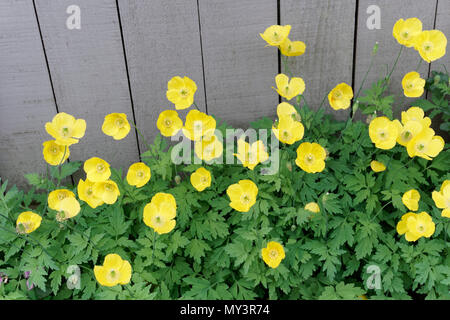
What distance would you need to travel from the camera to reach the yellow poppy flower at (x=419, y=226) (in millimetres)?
1395

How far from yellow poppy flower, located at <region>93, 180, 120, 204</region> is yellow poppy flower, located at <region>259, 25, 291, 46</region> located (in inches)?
30.7

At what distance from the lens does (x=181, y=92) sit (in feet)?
4.96

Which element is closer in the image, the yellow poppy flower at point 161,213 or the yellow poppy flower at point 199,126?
the yellow poppy flower at point 161,213

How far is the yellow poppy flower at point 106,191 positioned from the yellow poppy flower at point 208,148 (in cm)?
33

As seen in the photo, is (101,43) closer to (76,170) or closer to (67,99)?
(67,99)

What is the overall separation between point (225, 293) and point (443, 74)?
1.26 metres

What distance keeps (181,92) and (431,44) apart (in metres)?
0.93

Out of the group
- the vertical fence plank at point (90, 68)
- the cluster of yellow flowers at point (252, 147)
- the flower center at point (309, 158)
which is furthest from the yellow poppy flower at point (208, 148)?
the vertical fence plank at point (90, 68)

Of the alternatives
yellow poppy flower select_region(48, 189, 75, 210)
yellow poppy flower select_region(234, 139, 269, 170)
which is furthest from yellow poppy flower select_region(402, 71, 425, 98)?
yellow poppy flower select_region(48, 189, 75, 210)

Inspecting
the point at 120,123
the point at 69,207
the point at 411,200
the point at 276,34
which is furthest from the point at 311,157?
the point at 69,207

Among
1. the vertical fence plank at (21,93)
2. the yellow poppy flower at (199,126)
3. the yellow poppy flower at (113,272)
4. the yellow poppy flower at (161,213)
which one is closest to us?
the yellow poppy flower at (113,272)

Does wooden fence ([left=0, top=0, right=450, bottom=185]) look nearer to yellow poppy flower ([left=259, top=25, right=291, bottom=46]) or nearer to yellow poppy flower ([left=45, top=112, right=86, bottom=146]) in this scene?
yellow poppy flower ([left=259, top=25, right=291, bottom=46])

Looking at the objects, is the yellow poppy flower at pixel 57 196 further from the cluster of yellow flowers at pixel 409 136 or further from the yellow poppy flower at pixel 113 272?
the cluster of yellow flowers at pixel 409 136

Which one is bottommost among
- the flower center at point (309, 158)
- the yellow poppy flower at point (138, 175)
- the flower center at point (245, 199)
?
the flower center at point (245, 199)
